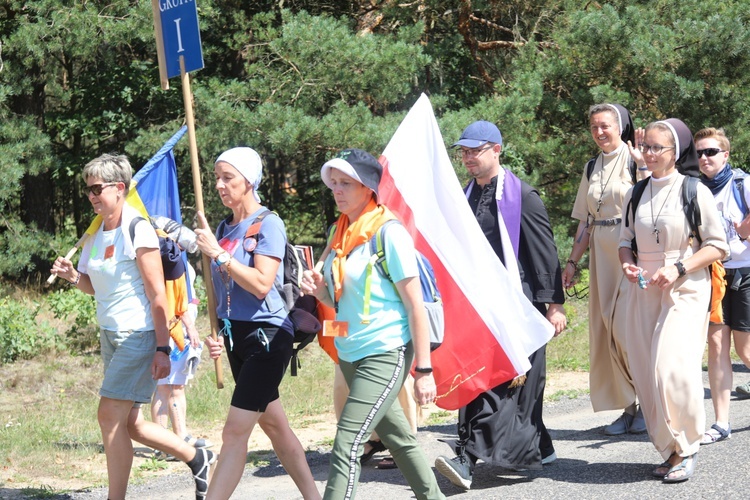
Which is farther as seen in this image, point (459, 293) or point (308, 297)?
point (459, 293)

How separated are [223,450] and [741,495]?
8.61ft

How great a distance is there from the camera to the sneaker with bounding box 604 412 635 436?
6738 millimetres

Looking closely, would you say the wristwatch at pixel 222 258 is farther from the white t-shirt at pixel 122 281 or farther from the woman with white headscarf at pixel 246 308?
the white t-shirt at pixel 122 281

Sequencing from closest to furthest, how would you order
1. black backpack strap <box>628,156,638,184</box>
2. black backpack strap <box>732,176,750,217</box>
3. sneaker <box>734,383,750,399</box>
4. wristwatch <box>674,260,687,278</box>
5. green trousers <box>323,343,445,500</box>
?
green trousers <box>323,343,445,500</box>, wristwatch <box>674,260,687,278</box>, black backpack strap <box>628,156,638,184</box>, black backpack strap <box>732,176,750,217</box>, sneaker <box>734,383,750,399</box>

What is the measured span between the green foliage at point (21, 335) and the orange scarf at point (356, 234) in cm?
721

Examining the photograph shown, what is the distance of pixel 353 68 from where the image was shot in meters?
11.5

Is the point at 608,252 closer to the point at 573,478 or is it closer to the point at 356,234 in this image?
the point at 573,478

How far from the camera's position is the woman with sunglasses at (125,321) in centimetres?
481

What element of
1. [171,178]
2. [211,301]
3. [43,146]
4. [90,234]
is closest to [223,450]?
[211,301]

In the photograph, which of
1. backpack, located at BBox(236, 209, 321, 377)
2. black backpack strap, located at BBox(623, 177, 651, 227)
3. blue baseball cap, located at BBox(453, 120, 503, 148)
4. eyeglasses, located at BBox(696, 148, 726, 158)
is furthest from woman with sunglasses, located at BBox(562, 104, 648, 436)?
backpack, located at BBox(236, 209, 321, 377)

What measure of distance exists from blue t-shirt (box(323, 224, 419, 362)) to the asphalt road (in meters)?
1.44

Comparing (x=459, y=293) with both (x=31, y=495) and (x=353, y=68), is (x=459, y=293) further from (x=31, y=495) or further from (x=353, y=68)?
(x=353, y=68)

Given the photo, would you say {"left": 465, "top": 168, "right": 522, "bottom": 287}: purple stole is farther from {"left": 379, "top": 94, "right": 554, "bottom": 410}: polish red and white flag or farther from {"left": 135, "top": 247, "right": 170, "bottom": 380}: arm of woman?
{"left": 135, "top": 247, "right": 170, "bottom": 380}: arm of woman

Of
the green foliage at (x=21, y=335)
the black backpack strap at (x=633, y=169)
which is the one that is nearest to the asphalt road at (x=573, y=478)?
the black backpack strap at (x=633, y=169)
